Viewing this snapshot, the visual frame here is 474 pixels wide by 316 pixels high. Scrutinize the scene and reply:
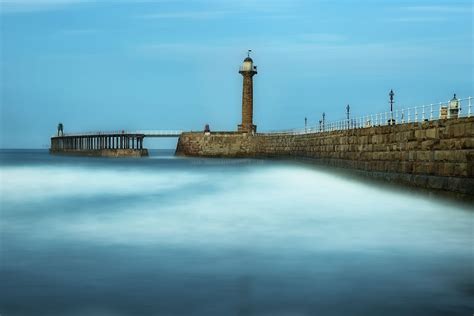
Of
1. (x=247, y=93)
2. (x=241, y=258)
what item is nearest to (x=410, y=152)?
(x=241, y=258)

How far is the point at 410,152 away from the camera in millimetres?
18062

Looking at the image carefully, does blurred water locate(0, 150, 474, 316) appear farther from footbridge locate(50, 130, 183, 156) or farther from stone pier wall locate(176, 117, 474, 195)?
footbridge locate(50, 130, 183, 156)

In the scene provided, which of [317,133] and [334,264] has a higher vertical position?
[317,133]

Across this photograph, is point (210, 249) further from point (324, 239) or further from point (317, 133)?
point (317, 133)

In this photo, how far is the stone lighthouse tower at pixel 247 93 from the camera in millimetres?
58531

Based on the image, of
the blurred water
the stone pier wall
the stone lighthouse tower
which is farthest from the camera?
the stone lighthouse tower

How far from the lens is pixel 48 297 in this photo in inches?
244

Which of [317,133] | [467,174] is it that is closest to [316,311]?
[467,174]

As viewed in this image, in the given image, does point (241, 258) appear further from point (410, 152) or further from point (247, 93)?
point (247, 93)

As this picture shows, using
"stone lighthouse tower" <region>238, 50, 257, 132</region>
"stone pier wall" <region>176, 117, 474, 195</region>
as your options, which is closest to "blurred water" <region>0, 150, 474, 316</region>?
"stone pier wall" <region>176, 117, 474, 195</region>

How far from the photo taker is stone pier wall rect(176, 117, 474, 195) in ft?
46.9

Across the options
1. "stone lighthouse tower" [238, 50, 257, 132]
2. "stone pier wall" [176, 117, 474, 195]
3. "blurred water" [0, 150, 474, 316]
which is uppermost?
"stone lighthouse tower" [238, 50, 257, 132]

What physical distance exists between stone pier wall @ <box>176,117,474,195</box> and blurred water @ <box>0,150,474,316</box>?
0.76 meters

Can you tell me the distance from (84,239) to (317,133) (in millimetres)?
25234
